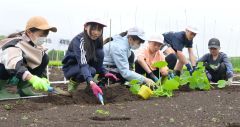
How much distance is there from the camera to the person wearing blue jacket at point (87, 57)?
4738 mm

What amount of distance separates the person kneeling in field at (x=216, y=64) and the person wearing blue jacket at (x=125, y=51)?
1.51 meters

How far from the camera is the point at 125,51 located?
211 inches

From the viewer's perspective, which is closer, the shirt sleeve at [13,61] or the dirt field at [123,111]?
the dirt field at [123,111]

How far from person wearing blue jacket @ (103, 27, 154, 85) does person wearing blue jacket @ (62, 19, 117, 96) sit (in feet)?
0.56

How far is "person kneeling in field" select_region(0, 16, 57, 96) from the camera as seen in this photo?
4461 mm

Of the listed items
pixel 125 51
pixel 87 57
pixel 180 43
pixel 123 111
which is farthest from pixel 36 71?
pixel 180 43

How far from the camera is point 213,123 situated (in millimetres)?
3439

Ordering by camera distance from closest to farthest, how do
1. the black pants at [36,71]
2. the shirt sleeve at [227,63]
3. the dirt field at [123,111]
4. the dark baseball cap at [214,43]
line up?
the dirt field at [123,111]
the black pants at [36,71]
the dark baseball cap at [214,43]
the shirt sleeve at [227,63]

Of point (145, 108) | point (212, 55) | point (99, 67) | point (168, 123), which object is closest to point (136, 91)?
point (99, 67)

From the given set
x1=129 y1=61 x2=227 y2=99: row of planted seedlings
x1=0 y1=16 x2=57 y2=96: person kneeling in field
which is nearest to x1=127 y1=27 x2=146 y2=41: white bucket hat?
x1=129 y1=61 x2=227 y2=99: row of planted seedlings

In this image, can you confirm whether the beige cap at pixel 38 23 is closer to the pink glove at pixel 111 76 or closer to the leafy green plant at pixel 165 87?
the pink glove at pixel 111 76

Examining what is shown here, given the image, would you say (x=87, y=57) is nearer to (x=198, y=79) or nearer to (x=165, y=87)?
(x=165, y=87)

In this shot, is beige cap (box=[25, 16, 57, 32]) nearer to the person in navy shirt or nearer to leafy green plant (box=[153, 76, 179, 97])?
leafy green plant (box=[153, 76, 179, 97])

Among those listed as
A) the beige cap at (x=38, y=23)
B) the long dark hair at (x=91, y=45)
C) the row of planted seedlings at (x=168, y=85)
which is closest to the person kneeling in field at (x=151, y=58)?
the row of planted seedlings at (x=168, y=85)
